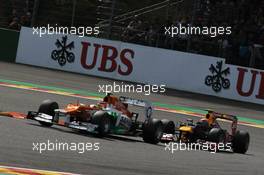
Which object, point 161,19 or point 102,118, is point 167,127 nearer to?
point 102,118

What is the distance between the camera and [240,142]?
14.7 meters

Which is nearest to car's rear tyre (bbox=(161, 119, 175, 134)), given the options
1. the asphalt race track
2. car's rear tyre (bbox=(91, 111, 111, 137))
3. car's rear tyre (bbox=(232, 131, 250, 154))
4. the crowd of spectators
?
the asphalt race track

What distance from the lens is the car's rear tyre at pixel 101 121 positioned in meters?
12.9

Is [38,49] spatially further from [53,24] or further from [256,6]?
[256,6]

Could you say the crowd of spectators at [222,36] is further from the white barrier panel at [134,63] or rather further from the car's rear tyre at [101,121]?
the car's rear tyre at [101,121]

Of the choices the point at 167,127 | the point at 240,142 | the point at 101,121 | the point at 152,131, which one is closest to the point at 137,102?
the point at 152,131

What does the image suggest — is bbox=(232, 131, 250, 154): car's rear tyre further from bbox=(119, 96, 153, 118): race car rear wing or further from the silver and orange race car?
bbox=(119, 96, 153, 118): race car rear wing

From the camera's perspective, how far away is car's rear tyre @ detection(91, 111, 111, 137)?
42.3ft

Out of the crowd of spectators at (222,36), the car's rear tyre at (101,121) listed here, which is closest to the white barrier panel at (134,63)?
the crowd of spectators at (222,36)

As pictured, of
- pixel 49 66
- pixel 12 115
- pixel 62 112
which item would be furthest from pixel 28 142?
pixel 49 66

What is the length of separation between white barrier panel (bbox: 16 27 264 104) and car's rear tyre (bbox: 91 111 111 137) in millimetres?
13607

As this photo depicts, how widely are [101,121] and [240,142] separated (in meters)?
3.12

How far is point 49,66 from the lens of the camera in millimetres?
29219

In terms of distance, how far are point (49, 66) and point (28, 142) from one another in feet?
60.8
